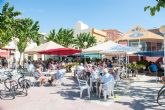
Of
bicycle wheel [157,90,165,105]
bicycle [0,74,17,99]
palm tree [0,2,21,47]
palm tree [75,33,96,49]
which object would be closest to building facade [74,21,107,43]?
palm tree [75,33,96,49]

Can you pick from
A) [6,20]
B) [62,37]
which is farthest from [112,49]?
[62,37]

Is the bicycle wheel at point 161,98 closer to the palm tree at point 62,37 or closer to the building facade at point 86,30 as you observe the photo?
the palm tree at point 62,37

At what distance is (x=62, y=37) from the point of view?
59031mm

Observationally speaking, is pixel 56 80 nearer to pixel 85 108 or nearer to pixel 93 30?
pixel 85 108

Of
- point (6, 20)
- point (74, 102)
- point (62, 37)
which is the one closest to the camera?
point (74, 102)

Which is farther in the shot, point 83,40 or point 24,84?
point 83,40

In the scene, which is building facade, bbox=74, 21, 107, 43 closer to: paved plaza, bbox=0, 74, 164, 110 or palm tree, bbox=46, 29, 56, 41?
palm tree, bbox=46, 29, 56, 41

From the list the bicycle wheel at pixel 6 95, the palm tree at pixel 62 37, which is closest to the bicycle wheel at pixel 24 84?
the bicycle wheel at pixel 6 95

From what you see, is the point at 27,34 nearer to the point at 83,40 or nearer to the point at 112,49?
the point at 83,40

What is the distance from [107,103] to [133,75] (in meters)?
11.1

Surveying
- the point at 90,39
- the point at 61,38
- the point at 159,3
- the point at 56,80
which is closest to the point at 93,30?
the point at 90,39

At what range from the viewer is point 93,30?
81.9 m

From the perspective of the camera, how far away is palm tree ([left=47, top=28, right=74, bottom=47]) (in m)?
58.8

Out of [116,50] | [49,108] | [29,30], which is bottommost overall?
[49,108]
